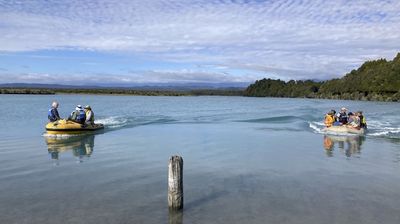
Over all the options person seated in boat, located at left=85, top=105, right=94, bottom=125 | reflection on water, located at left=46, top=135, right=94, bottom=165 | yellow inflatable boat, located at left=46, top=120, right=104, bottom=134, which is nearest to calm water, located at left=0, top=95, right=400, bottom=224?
reflection on water, located at left=46, top=135, right=94, bottom=165

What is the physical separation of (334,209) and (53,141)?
660 inches

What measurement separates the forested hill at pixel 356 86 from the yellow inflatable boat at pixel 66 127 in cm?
8334

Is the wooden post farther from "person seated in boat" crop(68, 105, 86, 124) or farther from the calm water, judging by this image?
"person seated in boat" crop(68, 105, 86, 124)

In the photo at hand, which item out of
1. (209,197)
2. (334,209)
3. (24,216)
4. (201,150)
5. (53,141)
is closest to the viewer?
(24,216)

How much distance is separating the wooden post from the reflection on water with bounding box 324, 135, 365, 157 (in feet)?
36.6

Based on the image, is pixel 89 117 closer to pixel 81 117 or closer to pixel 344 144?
pixel 81 117

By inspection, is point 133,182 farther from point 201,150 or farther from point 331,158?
point 331,158

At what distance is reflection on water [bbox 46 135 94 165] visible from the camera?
19.0m

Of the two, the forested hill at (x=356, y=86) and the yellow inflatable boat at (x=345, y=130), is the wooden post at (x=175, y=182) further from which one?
the forested hill at (x=356, y=86)

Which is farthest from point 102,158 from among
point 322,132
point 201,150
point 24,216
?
point 322,132

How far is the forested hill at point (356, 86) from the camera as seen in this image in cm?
10381

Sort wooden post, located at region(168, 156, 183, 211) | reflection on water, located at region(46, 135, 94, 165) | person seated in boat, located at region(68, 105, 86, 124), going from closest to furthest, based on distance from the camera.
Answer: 1. wooden post, located at region(168, 156, 183, 211)
2. reflection on water, located at region(46, 135, 94, 165)
3. person seated in boat, located at region(68, 105, 86, 124)

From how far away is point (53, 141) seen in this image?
23359mm

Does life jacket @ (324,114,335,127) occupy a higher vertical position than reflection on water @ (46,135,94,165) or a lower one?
higher
